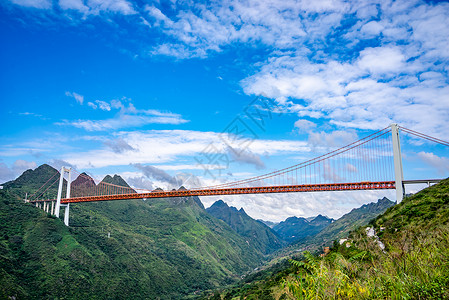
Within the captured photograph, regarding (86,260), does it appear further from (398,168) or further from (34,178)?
(34,178)

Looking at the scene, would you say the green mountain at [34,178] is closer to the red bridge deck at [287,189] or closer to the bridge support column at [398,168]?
the red bridge deck at [287,189]

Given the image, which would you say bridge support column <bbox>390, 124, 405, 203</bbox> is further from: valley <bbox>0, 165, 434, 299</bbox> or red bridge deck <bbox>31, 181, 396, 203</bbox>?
valley <bbox>0, 165, 434, 299</bbox>

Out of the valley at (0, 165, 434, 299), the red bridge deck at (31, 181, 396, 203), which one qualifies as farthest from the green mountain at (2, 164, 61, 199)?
the red bridge deck at (31, 181, 396, 203)

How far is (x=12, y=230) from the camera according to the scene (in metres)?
58.2

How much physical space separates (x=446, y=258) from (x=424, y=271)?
2.79ft

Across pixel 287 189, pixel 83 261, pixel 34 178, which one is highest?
pixel 34 178

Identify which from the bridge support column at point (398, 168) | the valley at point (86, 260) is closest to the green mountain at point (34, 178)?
the valley at point (86, 260)

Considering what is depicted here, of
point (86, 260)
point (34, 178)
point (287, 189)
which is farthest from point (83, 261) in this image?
point (34, 178)

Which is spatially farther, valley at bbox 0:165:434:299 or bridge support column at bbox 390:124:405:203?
valley at bbox 0:165:434:299

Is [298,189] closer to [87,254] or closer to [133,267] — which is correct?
[87,254]

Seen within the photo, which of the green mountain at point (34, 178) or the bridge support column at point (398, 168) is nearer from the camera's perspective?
the bridge support column at point (398, 168)

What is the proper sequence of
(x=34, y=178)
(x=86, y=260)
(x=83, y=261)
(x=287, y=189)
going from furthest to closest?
(x=34, y=178), (x=86, y=260), (x=83, y=261), (x=287, y=189)

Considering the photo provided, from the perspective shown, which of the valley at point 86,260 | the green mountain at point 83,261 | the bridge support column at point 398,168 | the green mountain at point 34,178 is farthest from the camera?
the green mountain at point 34,178

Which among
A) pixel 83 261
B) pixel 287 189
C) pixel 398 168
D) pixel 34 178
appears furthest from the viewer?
pixel 34 178
